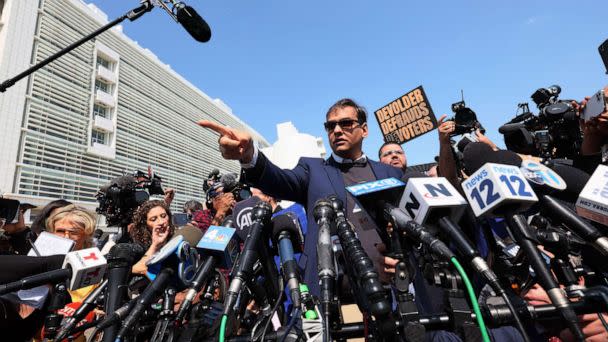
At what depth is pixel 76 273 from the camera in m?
1.32

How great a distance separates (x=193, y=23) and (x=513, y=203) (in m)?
3.82

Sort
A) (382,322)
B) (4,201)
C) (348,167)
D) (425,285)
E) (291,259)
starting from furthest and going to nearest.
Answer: (348,167)
(4,201)
(425,285)
(291,259)
(382,322)

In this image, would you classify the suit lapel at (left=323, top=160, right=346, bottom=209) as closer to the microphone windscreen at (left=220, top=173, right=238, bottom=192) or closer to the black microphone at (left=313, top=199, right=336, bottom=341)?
the black microphone at (left=313, top=199, right=336, bottom=341)

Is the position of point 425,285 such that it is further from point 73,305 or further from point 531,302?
point 73,305

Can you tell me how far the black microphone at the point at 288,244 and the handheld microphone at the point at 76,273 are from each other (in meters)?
0.82

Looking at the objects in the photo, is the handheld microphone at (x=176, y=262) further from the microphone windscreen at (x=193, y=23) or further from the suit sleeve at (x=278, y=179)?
the microphone windscreen at (x=193, y=23)

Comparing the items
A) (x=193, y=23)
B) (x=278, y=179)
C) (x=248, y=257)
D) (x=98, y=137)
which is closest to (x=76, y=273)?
(x=248, y=257)

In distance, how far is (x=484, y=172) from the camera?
1.12 meters

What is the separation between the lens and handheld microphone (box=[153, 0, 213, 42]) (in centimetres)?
364

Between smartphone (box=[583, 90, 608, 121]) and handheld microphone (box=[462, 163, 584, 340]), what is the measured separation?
911 millimetres

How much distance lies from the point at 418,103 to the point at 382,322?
28.3 ft

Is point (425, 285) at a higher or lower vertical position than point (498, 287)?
lower

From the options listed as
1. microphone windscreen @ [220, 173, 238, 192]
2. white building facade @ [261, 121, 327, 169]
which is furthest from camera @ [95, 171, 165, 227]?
white building facade @ [261, 121, 327, 169]

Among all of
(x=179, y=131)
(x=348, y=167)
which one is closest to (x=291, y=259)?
(x=348, y=167)
